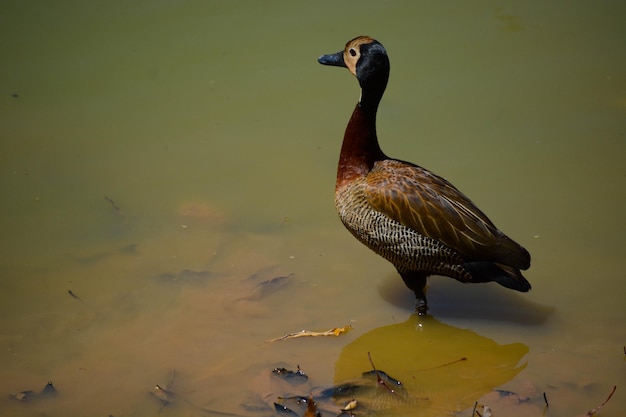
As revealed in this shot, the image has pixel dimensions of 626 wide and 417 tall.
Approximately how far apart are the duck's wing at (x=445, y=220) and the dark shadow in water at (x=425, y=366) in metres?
0.54

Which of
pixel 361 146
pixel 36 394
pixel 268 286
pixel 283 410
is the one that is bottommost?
pixel 36 394

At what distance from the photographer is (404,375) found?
4859 millimetres

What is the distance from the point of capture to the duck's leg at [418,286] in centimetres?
521

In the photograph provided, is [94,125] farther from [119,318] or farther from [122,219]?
[119,318]

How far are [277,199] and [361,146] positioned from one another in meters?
1.23

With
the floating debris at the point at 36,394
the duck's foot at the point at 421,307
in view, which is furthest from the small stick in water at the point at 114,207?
the duck's foot at the point at 421,307

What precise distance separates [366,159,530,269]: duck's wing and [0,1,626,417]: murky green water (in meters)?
0.55

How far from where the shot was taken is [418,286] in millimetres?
5266

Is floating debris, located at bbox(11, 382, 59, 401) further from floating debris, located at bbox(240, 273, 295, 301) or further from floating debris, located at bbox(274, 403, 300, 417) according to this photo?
floating debris, located at bbox(240, 273, 295, 301)

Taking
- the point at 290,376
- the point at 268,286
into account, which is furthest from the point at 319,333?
the point at 268,286

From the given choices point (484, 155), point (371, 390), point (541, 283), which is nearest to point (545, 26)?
point (484, 155)

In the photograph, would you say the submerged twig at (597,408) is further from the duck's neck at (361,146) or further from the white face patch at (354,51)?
the white face patch at (354,51)

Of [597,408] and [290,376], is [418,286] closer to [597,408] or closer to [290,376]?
[290,376]

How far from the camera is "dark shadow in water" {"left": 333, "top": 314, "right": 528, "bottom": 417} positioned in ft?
15.2
